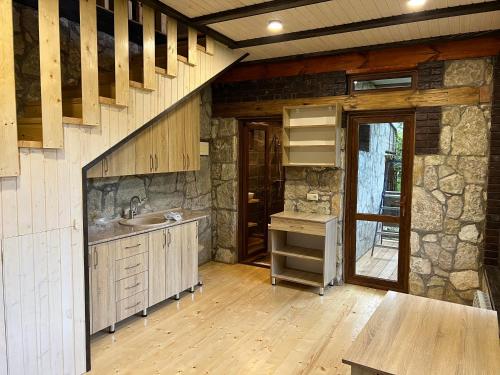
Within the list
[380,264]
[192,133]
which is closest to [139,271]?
[192,133]

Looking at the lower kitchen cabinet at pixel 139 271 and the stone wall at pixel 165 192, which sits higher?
the stone wall at pixel 165 192

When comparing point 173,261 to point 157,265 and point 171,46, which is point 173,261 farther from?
point 171,46

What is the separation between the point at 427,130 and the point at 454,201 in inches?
30.9

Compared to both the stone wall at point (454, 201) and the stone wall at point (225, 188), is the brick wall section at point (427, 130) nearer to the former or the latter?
the stone wall at point (454, 201)

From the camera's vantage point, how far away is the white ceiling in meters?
2.93

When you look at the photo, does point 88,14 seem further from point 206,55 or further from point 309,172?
point 309,172

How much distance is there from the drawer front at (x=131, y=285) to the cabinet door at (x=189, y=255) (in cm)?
58

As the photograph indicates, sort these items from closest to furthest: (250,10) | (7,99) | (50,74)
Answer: (7,99), (50,74), (250,10)

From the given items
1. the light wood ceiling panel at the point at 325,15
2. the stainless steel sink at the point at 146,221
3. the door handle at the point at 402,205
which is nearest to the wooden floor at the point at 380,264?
the door handle at the point at 402,205

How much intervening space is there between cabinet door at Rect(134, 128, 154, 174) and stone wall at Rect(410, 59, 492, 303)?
2812mm

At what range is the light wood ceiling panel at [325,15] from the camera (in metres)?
2.90

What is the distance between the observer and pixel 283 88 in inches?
183

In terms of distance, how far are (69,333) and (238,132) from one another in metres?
3.33

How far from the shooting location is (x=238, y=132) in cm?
514
